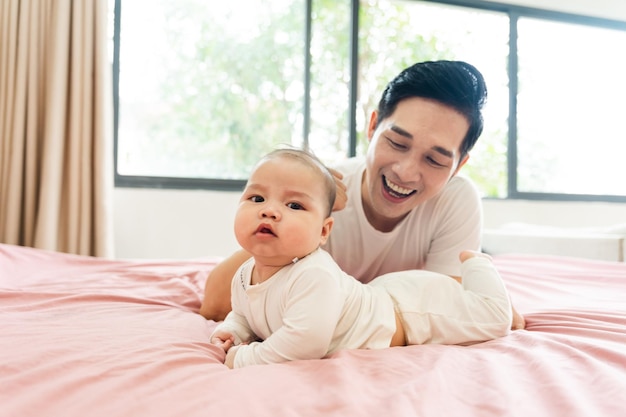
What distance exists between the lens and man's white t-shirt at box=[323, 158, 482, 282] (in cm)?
140

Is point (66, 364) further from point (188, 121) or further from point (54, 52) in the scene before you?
point (188, 121)

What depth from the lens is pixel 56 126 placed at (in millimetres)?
2660

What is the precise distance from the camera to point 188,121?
127 inches

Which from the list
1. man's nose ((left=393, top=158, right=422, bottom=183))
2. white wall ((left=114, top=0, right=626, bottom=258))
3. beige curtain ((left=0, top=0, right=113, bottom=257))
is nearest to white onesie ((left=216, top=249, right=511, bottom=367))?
man's nose ((left=393, top=158, right=422, bottom=183))

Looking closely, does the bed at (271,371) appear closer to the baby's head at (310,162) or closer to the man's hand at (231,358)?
the man's hand at (231,358)

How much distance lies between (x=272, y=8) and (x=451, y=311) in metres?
2.77

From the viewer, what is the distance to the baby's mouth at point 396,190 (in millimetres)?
1267

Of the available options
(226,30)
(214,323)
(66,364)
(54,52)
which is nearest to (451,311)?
(214,323)

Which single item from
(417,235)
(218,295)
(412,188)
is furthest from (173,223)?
(412,188)

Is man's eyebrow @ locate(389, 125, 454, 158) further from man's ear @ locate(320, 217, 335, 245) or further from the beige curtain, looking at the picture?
the beige curtain

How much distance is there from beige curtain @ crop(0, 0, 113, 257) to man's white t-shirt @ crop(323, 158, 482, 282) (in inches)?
67.9

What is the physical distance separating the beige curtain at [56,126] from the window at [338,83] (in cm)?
31

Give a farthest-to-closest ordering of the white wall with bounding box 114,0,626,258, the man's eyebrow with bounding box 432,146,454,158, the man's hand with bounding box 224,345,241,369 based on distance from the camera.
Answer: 1. the white wall with bounding box 114,0,626,258
2. the man's eyebrow with bounding box 432,146,454,158
3. the man's hand with bounding box 224,345,241,369

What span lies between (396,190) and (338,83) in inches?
91.4
